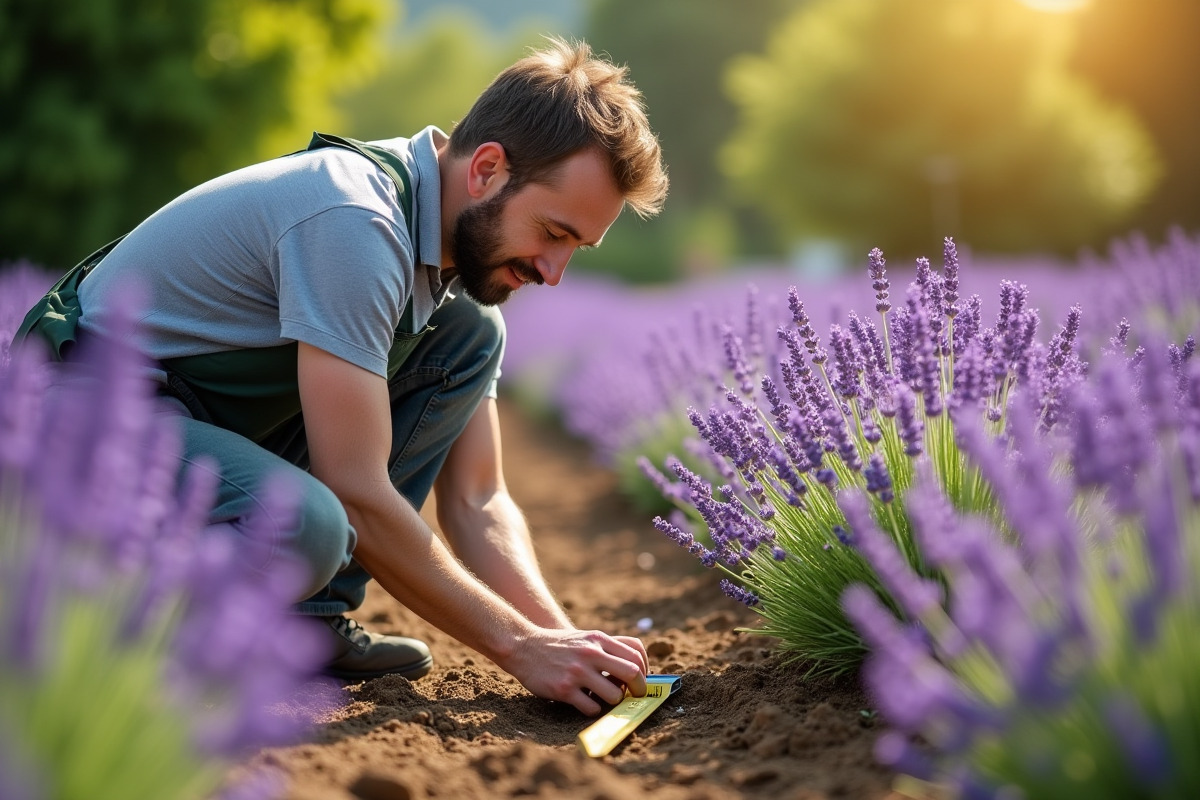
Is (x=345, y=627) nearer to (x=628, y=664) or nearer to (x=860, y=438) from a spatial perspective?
(x=628, y=664)

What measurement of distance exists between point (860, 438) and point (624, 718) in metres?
0.75

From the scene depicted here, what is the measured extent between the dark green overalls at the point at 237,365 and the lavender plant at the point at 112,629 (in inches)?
40.4

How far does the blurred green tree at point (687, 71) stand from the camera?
3497cm

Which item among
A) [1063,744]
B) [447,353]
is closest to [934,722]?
[1063,744]

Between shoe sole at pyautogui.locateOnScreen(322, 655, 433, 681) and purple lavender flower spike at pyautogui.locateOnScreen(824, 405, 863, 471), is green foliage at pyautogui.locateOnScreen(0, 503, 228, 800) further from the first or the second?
shoe sole at pyautogui.locateOnScreen(322, 655, 433, 681)

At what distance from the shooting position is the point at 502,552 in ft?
9.02

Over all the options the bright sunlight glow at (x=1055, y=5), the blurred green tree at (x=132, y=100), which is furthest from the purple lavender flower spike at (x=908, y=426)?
the bright sunlight glow at (x=1055, y=5)

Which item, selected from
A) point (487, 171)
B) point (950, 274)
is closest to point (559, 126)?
Result: point (487, 171)

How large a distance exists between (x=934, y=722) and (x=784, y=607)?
920 millimetres

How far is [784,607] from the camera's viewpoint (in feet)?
7.56

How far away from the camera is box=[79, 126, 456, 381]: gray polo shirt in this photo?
2.15 meters

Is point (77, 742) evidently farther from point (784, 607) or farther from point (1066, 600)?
point (784, 607)

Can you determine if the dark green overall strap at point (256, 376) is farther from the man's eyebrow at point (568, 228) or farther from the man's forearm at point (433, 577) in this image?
the man's forearm at point (433, 577)

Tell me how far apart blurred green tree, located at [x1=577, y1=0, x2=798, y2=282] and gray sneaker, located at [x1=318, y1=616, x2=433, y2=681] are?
30.9 metres
